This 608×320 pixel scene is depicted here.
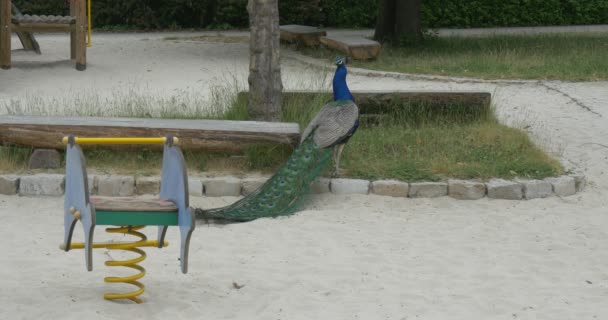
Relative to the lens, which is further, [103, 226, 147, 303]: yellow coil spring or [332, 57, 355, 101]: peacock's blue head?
[332, 57, 355, 101]: peacock's blue head

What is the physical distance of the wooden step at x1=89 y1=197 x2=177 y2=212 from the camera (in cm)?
561

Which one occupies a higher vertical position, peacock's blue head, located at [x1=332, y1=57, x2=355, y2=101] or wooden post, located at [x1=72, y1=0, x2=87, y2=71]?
peacock's blue head, located at [x1=332, y1=57, x2=355, y2=101]

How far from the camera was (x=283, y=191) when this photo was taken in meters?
8.26

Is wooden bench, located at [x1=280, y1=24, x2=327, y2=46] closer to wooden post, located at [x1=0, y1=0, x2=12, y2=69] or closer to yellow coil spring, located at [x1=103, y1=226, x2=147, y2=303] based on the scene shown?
wooden post, located at [x1=0, y1=0, x2=12, y2=69]

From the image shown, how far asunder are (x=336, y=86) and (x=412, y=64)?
7.80 m

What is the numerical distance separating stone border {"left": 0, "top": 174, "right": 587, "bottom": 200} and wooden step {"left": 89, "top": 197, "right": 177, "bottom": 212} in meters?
2.91

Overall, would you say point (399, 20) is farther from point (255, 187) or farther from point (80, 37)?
point (255, 187)

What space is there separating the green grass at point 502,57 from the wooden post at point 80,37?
4181 mm

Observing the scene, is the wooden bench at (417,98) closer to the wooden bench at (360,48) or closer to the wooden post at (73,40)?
the wooden bench at (360,48)

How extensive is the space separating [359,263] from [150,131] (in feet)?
9.15

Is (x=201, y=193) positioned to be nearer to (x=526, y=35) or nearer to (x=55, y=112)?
(x=55, y=112)

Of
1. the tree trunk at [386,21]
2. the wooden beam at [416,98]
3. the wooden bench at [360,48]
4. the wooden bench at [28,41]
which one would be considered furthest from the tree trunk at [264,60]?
the tree trunk at [386,21]

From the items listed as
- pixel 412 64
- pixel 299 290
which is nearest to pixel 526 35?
pixel 412 64

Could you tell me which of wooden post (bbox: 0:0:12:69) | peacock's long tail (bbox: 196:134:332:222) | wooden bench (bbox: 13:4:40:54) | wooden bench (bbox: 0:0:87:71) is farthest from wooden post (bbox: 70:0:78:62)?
peacock's long tail (bbox: 196:134:332:222)
